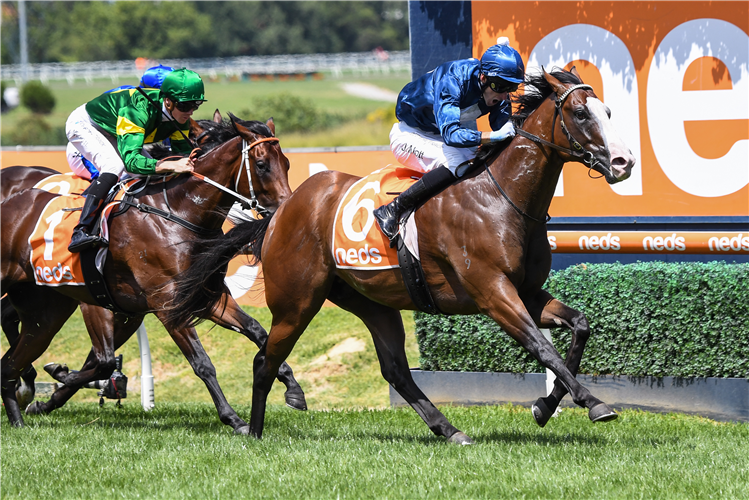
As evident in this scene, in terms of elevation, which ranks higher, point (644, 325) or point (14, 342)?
point (644, 325)

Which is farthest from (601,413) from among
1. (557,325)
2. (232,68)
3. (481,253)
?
(232,68)

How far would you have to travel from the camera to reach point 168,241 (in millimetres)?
6414

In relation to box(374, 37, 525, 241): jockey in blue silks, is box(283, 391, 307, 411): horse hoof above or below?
below

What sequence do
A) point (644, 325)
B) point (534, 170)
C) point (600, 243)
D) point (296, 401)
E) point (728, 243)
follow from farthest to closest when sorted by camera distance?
point (600, 243), point (728, 243), point (644, 325), point (296, 401), point (534, 170)

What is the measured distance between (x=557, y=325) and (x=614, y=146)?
43.3 inches

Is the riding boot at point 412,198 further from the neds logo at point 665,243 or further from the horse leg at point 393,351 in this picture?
the neds logo at point 665,243

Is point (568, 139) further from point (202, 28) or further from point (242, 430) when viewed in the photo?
point (202, 28)

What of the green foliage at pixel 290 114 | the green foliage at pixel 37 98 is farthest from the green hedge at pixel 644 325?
the green foliage at pixel 37 98

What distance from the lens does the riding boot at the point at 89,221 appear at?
253 inches

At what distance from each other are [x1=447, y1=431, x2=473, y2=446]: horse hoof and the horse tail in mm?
1784

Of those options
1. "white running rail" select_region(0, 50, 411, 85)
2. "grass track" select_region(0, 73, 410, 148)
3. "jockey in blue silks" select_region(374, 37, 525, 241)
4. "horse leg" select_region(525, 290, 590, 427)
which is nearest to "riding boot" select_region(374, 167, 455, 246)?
"jockey in blue silks" select_region(374, 37, 525, 241)

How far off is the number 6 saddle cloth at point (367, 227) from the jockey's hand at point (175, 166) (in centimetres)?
134

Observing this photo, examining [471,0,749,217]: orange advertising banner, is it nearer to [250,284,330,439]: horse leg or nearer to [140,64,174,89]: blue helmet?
[140,64,174,89]: blue helmet

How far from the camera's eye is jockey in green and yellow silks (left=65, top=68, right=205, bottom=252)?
642 centimetres
